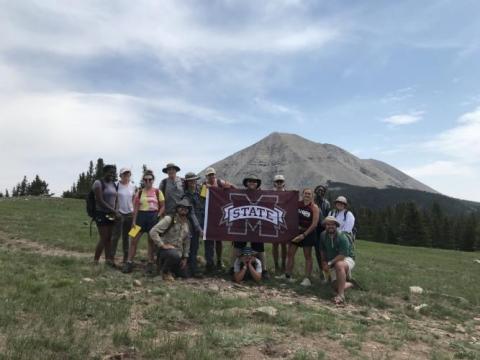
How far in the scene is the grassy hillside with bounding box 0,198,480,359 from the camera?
5.84m

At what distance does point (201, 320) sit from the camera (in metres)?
7.29

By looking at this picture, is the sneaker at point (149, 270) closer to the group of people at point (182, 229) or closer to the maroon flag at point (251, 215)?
the group of people at point (182, 229)

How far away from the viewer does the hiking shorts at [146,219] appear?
11430 mm

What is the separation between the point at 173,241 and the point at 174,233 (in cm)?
20

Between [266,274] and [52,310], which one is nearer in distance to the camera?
[52,310]

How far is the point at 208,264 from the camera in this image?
1216 cm

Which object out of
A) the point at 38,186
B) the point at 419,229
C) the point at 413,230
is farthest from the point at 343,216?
the point at 38,186

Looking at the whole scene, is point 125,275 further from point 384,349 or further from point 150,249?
point 384,349

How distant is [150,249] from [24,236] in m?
8.93

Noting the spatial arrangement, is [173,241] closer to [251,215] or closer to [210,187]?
[210,187]

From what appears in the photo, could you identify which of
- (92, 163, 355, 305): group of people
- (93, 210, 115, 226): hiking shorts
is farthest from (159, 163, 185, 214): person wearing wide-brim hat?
(93, 210, 115, 226): hiking shorts

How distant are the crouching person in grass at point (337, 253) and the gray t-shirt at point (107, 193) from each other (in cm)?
550

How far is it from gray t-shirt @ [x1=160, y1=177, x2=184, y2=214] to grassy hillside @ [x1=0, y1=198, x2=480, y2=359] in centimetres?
190

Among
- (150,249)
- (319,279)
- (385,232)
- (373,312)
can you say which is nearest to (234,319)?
(373,312)
